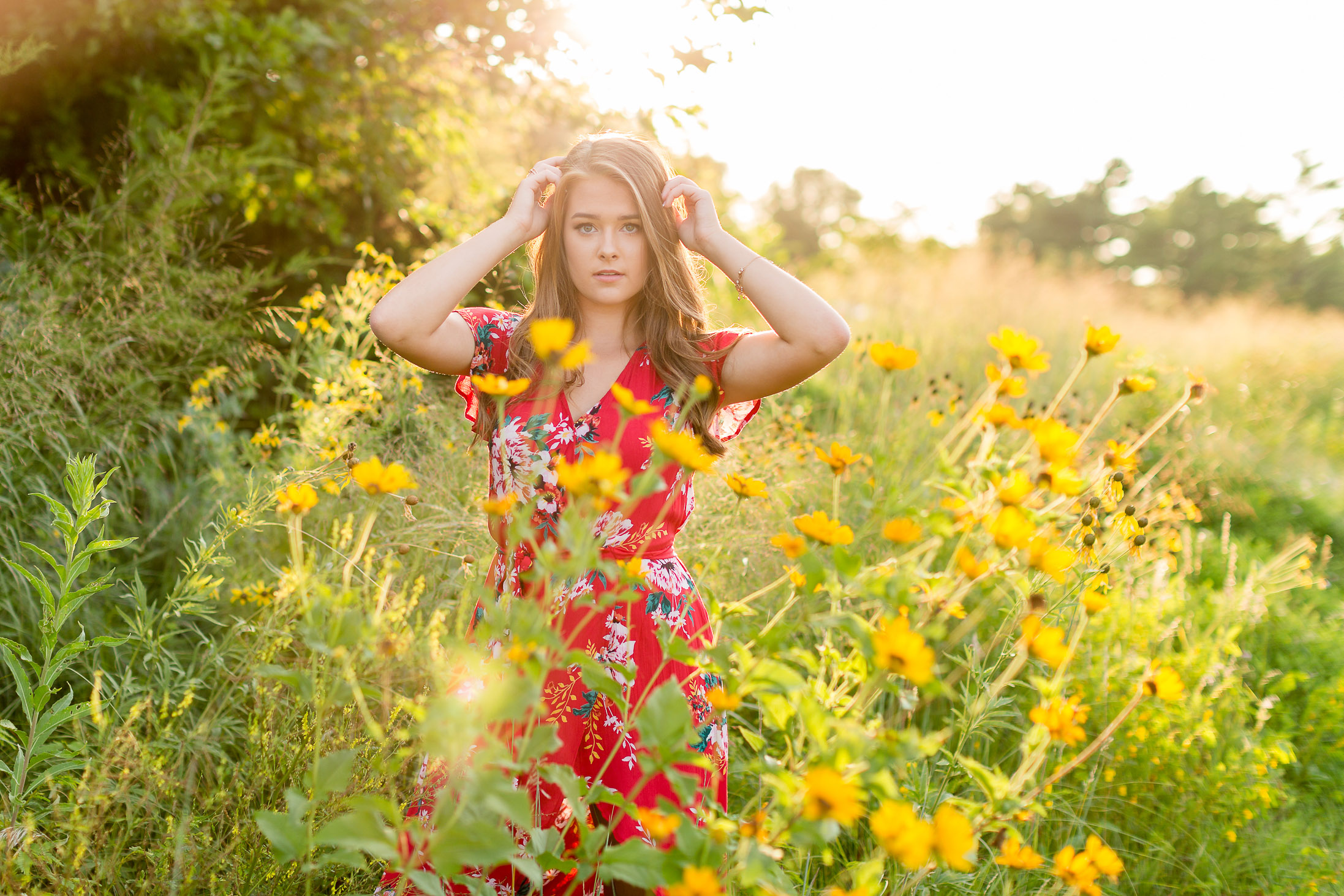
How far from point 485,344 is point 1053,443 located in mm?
1280

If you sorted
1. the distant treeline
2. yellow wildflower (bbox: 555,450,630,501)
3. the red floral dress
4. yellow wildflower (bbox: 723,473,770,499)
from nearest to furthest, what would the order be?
yellow wildflower (bbox: 555,450,630,501) < yellow wildflower (bbox: 723,473,770,499) < the red floral dress < the distant treeline

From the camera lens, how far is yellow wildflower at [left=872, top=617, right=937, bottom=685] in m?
0.75

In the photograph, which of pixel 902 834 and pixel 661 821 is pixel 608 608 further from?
pixel 902 834

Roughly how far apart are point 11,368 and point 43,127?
1.90 m

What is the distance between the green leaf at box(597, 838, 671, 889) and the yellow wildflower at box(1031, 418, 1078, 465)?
2.07 feet

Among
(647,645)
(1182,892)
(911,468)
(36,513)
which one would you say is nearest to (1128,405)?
(911,468)

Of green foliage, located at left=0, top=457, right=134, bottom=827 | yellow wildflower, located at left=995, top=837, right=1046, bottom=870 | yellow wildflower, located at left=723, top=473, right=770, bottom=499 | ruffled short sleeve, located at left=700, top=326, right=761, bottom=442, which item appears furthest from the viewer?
ruffled short sleeve, located at left=700, top=326, right=761, bottom=442

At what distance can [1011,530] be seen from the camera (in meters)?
0.84

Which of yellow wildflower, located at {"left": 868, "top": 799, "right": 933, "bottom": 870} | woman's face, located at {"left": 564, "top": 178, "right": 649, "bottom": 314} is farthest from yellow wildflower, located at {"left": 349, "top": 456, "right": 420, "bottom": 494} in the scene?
woman's face, located at {"left": 564, "top": 178, "right": 649, "bottom": 314}

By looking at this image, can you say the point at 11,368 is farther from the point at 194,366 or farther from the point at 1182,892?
the point at 1182,892

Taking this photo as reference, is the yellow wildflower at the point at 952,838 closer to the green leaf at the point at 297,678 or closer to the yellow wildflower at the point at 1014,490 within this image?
the yellow wildflower at the point at 1014,490

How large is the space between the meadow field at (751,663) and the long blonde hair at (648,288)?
425mm

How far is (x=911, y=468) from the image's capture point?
11.1 ft

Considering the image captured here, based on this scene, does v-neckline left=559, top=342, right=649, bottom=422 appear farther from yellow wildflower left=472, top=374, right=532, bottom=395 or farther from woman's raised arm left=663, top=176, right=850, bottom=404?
yellow wildflower left=472, top=374, right=532, bottom=395
